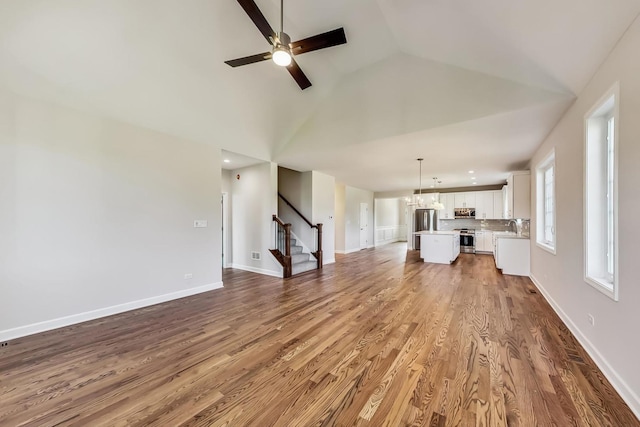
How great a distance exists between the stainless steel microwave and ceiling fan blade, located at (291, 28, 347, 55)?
9.00 meters

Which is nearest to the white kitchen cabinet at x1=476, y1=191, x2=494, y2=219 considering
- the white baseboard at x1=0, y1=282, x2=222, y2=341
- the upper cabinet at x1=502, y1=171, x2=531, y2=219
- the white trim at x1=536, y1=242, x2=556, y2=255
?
the upper cabinet at x1=502, y1=171, x2=531, y2=219

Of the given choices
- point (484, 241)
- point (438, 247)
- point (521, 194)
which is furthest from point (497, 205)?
point (521, 194)

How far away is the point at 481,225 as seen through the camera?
962 cm

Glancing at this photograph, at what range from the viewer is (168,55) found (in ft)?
9.73

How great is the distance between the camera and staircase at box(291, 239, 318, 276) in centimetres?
588

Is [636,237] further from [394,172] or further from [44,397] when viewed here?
[394,172]

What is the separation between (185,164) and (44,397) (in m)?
3.25

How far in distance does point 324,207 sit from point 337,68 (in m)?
3.83

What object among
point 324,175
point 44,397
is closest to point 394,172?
point 324,175

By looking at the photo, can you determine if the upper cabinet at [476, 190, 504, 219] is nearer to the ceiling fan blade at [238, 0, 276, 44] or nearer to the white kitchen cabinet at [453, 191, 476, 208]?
the white kitchen cabinet at [453, 191, 476, 208]

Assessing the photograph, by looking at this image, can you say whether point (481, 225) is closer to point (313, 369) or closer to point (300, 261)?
point (300, 261)

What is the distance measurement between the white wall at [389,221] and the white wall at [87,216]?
9254mm

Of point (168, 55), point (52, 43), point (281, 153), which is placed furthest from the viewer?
point (281, 153)

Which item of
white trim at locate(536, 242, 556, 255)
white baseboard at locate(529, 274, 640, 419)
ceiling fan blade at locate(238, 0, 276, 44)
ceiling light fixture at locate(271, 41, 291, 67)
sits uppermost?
ceiling fan blade at locate(238, 0, 276, 44)
